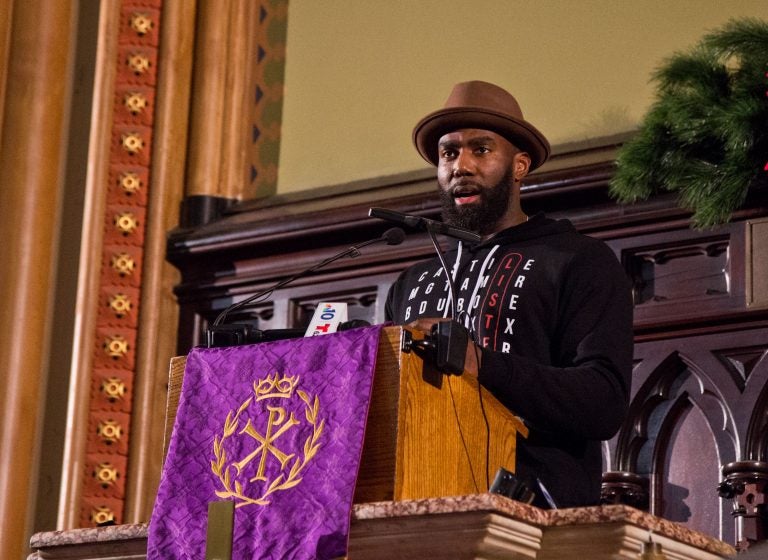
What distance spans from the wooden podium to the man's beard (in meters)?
0.74

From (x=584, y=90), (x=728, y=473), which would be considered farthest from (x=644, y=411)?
(x=584, y=90)

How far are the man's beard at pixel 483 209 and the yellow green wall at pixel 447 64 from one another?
122 cm

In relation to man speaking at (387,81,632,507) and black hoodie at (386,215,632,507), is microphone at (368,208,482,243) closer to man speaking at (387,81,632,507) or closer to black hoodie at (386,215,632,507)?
man speaking at (387,81,632,507)

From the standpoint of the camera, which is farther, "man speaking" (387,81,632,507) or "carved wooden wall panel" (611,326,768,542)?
"carved wooden wall panel" (611,326,768,542)

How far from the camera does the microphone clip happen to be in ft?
8.14

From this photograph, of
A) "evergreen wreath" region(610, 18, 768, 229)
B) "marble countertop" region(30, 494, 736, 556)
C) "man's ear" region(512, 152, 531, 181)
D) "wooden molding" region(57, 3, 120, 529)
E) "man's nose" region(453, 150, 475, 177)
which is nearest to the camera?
"marble countertop" region(30, 494, 736, 556)

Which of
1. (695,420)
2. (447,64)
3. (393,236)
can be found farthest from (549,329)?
(447,64)

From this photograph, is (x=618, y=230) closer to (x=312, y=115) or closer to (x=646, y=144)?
(x=646, y=144)

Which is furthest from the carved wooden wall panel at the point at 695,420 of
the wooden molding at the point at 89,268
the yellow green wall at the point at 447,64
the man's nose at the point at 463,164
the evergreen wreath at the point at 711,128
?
the wooden molding at the point at 89,268

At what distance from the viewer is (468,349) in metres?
2.59

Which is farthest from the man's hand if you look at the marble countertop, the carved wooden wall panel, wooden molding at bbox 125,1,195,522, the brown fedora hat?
wooden molding at bbox 125,1,195,522

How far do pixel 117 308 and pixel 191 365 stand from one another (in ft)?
7.94

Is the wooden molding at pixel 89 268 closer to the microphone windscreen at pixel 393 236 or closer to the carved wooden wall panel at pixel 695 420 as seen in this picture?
the carved wooden wall panel at pixel 695 420

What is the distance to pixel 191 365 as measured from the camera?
2.71 meters
